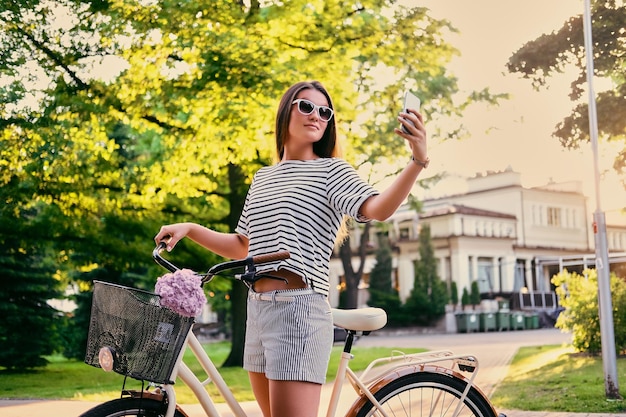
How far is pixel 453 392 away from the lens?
2443mm

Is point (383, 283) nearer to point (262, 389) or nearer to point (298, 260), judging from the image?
point (262, 389)

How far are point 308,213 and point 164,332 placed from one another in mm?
498

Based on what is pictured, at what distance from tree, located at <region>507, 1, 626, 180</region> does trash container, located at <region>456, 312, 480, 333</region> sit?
14.5m

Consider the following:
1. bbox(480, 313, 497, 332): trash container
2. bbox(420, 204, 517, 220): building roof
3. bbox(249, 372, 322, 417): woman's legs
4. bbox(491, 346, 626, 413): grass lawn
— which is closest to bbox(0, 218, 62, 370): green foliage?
bbox(491, 346, 626, 413): grass lawn

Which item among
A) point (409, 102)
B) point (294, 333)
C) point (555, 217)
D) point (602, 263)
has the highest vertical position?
point (555, 217)

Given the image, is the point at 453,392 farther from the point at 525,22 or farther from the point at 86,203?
the point at 525,22

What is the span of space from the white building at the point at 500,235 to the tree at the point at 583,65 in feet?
53.2

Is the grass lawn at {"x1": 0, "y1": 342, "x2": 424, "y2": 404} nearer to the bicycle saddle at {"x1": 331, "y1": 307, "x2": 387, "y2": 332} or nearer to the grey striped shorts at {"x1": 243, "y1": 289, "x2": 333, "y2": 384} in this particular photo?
the bicycle saddle at {"x1": 331, "y1": 307, "x2": 387, "y2": 332}

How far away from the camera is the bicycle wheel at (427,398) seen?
7.82ft

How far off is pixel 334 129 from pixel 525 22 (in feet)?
36.8

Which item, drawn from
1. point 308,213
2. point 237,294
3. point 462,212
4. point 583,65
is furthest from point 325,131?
point 462,212

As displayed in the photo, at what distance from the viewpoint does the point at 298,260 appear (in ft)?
6.77

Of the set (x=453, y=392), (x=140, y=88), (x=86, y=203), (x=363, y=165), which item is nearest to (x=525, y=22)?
(x=363, y=165)

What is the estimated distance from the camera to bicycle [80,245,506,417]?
1850mm
